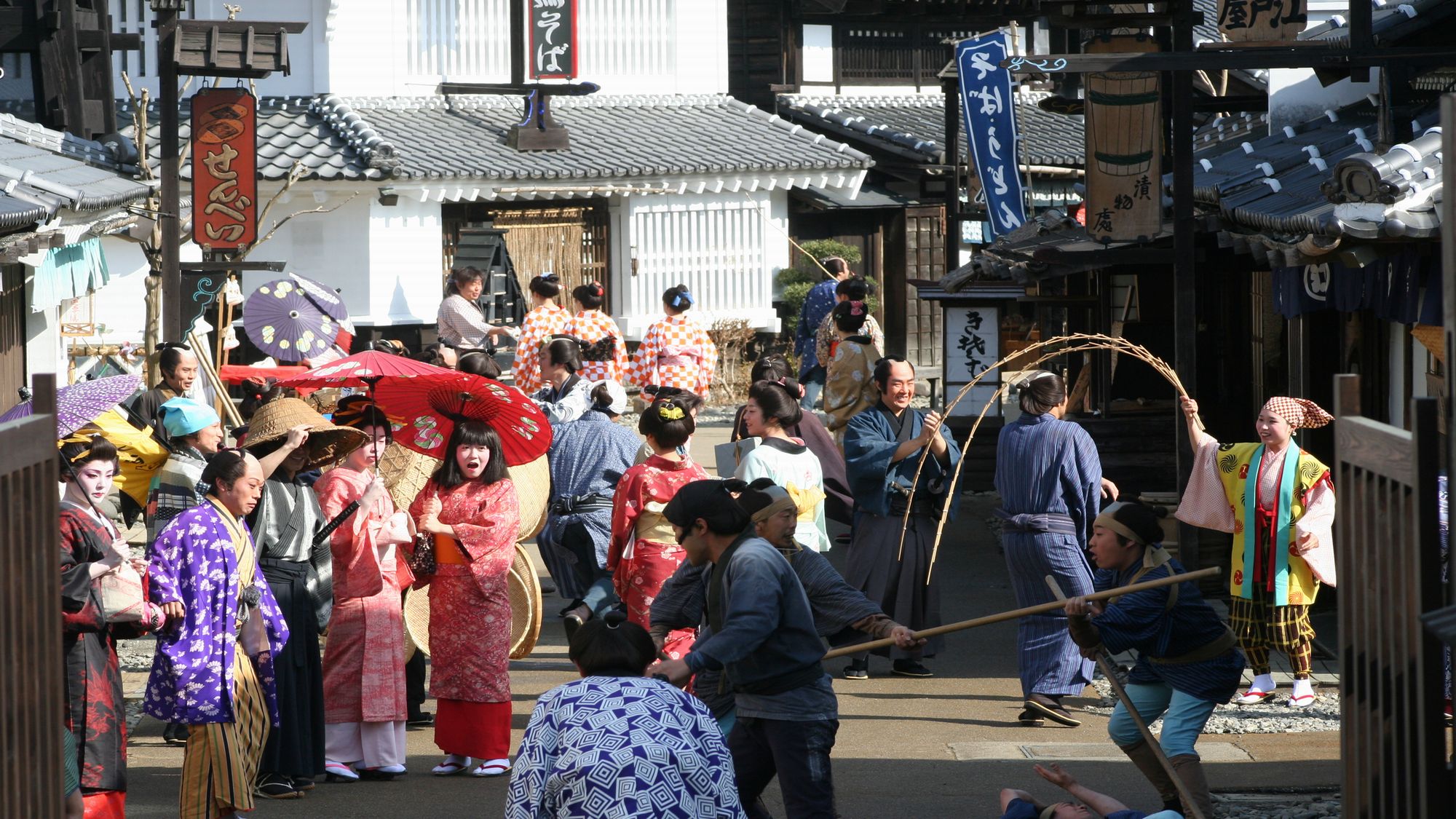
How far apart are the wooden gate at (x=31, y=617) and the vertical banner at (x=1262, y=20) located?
8.42 metres

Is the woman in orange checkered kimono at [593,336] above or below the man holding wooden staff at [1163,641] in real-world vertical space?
above

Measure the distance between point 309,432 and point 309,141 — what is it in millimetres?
A: 14444

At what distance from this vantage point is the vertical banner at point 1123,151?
9883mm

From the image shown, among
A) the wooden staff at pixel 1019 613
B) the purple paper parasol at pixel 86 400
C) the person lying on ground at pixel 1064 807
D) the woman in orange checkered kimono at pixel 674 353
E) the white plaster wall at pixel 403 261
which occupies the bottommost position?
the person lying on ground at pixel 1064 807

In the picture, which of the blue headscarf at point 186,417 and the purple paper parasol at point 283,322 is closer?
the blue headscarf at point 186,417

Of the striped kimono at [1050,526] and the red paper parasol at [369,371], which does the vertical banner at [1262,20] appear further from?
the red paper parasol at [369,371]

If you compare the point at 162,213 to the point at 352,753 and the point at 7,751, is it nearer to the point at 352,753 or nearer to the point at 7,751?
the point at 352,753

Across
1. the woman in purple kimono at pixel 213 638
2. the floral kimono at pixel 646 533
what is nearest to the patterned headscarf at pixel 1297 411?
the floral kimono at pixel 646 533

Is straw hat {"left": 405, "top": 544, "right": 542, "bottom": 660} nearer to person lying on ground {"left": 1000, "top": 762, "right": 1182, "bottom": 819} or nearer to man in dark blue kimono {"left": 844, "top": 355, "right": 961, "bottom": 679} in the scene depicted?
man in dark blue kimono {"left": 844, "top": 355, "right": 961, "bottom": 679}

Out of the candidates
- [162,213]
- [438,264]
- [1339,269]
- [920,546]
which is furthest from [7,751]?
[438,264]

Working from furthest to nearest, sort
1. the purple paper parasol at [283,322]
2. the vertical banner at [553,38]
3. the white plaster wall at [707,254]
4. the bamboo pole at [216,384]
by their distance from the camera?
the white plaster wall at [707,254] → the vertical banner at [553,38] → the purple paper parasol at [283,322] → the bamboo pole at [216,384]

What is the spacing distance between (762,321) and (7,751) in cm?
2097

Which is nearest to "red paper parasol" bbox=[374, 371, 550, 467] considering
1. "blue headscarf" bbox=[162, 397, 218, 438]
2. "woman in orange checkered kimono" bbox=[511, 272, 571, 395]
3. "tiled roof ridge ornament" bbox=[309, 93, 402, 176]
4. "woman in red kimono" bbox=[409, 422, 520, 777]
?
"woman in red kimono" bbox=[409, 422, 520, 777]

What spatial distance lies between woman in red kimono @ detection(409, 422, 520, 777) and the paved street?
0.80 ft
